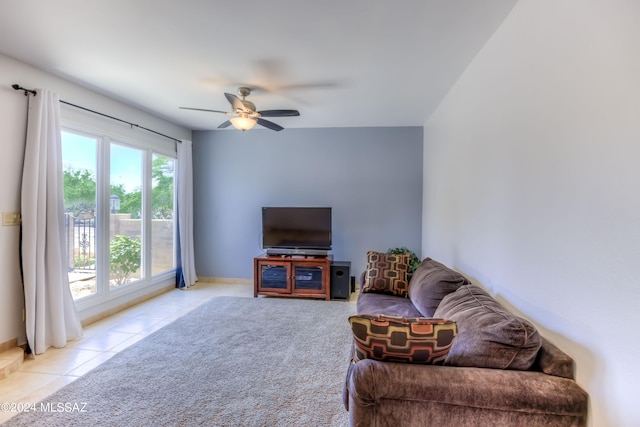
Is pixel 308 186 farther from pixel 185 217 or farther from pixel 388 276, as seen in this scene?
pixel 388 276

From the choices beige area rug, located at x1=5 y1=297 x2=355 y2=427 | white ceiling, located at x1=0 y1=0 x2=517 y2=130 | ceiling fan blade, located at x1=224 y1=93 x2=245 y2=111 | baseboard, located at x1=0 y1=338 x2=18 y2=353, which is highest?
white ceiling, located at x1=0 y1=0 x2=517 y2=130

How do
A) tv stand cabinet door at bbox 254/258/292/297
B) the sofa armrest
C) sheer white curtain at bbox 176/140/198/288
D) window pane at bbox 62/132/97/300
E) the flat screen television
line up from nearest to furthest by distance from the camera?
the sofa armrest, window pane at bbox 62/132/97/300, tv stand cabinet door at bbox 254/258/292/297, the flat screen television, sheer white curtain at bbox 176/140/198/288

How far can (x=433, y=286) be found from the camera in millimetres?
2535

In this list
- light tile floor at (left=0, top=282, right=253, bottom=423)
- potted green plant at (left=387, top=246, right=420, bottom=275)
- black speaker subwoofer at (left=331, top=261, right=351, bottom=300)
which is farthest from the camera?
black speaker subwoofer at (left=331, top=261, right=351, bottom=300)

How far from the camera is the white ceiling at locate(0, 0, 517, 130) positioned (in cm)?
202

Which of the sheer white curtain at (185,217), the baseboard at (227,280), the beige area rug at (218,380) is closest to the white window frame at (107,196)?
the sheer white curtain at (185,217)

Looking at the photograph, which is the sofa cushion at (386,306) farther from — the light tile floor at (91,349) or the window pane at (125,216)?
the window pane at (125,216)

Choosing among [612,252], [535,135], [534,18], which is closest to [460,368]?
[612,252]

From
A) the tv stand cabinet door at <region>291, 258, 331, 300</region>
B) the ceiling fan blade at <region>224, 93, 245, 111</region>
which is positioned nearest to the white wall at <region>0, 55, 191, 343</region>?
the ceiling fan blade at <region>224, 93, 245, 111</region>

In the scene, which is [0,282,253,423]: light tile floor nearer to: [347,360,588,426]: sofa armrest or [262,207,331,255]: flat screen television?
[262,207,331,255]: flat screen television

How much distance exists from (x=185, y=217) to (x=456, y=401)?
471cm

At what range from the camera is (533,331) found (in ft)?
4.66

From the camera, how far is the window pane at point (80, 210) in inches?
131

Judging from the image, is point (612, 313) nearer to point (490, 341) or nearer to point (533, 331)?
point (533, 331)
